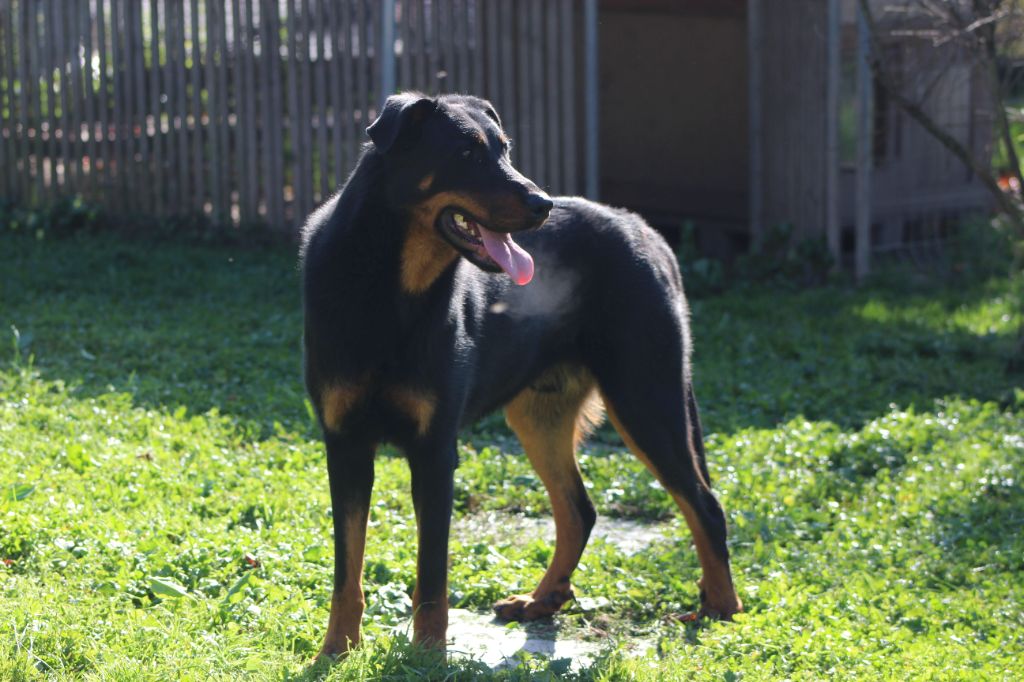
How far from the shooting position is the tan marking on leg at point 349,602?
4.33 m

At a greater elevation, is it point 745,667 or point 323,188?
point 323,188

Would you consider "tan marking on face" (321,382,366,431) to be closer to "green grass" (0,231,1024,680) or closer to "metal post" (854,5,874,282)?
"green grass" (0,231,1024,680)

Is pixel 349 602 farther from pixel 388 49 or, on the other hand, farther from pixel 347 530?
pixel 388 49

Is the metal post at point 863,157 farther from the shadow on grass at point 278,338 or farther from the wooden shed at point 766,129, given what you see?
the shadow on grass at point 278,338

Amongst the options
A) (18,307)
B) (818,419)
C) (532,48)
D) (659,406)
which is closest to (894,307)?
(818,419)

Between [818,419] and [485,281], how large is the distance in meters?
3.65

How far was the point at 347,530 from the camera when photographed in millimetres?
4367

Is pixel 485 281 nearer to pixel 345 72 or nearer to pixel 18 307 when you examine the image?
pixel 18 307

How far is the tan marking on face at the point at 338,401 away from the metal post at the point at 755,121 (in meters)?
8.58

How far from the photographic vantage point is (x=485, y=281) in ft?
15.8

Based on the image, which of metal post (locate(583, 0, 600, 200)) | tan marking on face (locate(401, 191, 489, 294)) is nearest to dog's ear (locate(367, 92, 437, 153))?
tan marking on face (locate(401, 191, 489, 294))

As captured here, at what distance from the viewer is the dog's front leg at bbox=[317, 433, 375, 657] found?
4.33 m

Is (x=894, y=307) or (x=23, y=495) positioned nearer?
(x=23, y=495)

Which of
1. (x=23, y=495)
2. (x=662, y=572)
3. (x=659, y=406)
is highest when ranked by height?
(x=659, y=406)
